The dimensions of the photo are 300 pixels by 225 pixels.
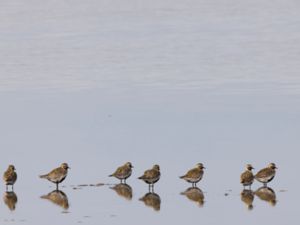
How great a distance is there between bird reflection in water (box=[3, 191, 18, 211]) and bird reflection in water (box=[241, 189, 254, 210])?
3993mm

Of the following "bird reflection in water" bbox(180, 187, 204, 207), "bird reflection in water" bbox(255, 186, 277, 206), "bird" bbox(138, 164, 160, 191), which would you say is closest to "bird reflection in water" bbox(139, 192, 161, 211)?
"bird" bbox(138, 164, 160, 191)

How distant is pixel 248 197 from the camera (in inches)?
810

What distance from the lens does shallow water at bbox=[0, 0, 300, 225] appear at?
20.1 metres

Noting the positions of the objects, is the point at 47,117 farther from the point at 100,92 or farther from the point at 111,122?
the point at 100,92

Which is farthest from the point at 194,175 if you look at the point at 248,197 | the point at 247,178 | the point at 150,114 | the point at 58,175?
the point at 150,114

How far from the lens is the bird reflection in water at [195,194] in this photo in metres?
20.3

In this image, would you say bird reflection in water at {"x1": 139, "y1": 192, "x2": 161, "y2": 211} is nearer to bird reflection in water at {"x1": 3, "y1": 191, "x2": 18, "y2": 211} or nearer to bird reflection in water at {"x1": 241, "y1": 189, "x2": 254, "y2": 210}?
bird reflection in water at {"x1": 241, "y1": 189, "x2": 254, "y2": 210}

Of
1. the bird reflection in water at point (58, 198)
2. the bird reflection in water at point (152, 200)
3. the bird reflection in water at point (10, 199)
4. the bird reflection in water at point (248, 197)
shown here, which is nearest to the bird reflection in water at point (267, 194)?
the bird reflection in water at point (248, 197)

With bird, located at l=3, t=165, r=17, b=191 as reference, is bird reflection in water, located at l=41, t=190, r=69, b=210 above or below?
below

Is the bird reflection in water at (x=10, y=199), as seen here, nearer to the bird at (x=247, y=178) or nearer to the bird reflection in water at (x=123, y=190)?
the bird reflection in water at (x=123, y=190)

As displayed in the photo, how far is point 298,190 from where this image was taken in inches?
817

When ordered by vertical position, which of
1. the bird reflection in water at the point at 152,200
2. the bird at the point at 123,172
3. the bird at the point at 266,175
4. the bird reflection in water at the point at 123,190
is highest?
the bird at the point at 123,172

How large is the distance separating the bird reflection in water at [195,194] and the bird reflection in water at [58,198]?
2141 mm

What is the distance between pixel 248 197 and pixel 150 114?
857cm
